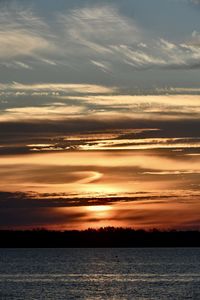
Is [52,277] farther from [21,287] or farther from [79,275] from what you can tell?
[21,287]

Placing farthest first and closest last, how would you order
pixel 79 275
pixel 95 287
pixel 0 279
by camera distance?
pixel 79 275 → pixel 0 279 → pixel 95 287

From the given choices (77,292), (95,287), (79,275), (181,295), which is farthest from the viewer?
(79,275)

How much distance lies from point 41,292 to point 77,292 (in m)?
4.41

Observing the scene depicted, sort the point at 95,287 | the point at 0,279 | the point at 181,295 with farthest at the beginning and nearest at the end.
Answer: the point at 0,279 < the point at 95,287 < the point at 181,295

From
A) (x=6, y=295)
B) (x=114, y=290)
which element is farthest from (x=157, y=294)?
(x=6, y=295)

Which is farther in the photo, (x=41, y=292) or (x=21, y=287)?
(x=21, y=287)

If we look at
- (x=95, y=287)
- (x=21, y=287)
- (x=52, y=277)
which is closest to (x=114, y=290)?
(x=95, y=287)

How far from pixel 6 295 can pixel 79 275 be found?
46.1m

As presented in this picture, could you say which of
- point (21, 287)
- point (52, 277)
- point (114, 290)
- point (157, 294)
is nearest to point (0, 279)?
point (52, 277)

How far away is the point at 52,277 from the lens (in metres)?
142

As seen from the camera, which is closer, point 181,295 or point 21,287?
point 181,295

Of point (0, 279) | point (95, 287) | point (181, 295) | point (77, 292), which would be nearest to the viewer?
point (181, 295)

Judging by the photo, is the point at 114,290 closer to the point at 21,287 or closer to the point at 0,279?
the point at 21,287

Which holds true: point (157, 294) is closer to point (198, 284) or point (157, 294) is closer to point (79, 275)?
point (198, 284)
